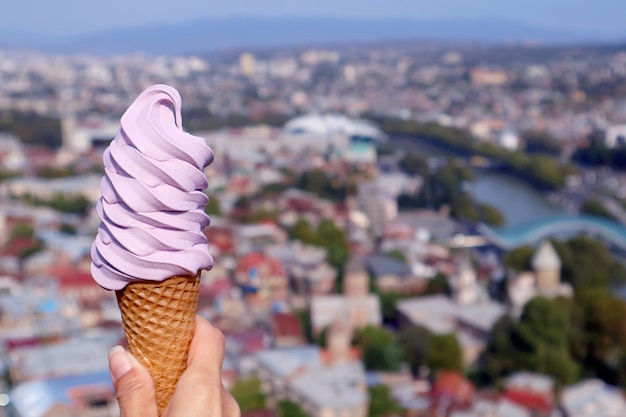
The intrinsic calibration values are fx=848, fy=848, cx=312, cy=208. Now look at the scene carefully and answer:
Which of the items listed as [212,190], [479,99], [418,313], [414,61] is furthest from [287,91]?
[418,313]

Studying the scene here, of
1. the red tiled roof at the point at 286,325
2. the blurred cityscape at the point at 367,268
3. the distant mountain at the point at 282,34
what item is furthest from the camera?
the distant mountain at the point at 282,34

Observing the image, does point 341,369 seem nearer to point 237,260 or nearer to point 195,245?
point 237,260

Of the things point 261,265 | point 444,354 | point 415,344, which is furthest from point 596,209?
point 444,354

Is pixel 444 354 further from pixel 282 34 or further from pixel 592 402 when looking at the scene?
pixel 282 34

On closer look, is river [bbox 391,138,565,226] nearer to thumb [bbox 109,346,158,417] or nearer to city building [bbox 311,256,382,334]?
city building [bbox 311,256,382,334]

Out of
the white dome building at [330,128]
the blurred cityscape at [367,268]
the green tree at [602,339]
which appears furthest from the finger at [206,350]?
the white dome building at [330,128]

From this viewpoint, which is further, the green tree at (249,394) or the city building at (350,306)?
the city building at (350,306)

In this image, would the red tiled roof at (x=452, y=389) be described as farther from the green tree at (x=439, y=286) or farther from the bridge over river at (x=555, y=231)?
the bridge over river at (x=555, y=231)
